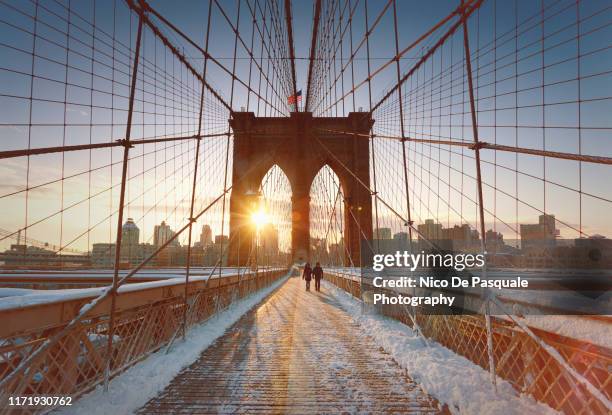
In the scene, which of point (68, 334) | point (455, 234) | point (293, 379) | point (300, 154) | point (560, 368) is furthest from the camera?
point (300, 154)

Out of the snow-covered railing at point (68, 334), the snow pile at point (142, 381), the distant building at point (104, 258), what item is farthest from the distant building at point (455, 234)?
the distant building at point (104, 258)

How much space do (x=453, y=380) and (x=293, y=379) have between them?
5.19 feet

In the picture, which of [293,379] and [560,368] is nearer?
[560,368]

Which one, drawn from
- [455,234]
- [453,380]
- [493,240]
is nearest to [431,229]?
[455,234]

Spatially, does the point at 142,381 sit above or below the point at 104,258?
below

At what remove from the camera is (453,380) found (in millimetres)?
3248

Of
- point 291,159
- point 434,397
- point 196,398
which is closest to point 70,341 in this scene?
point 196,398

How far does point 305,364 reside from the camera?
162 inches

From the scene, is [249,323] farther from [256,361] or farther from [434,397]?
[434,397]

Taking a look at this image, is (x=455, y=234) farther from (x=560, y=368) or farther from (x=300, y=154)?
(x=300, y=154)

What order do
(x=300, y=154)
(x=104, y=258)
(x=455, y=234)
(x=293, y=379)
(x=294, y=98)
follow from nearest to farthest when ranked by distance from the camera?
(x=293, y=379)
(x=455, y=234)
(x=104, y=258)
(x=300, y=154)
(x=294, y=98)

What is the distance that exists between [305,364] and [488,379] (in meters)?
1.97

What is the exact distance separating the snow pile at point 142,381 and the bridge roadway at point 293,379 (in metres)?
0.10

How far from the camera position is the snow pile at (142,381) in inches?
109
